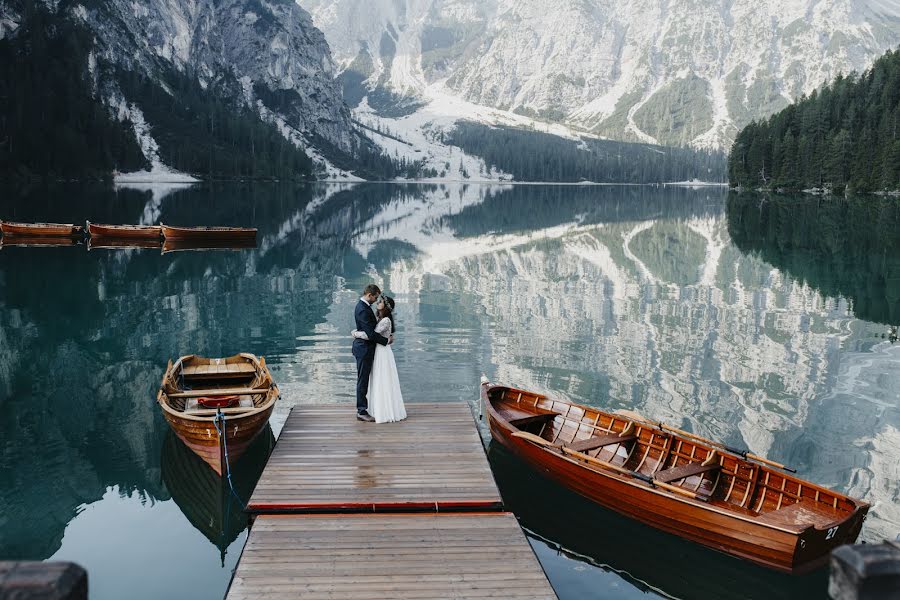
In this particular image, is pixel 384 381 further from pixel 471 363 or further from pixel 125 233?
pixel 125 233

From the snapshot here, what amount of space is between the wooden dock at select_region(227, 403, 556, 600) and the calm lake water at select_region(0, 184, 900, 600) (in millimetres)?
1533

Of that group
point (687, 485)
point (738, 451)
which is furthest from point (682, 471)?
point (738, 451)

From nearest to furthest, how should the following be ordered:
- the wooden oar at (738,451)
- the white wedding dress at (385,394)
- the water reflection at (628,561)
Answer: the water reflection at (628,561) < the wooden oar at (738,451) < the white wedding dress at (385,394)

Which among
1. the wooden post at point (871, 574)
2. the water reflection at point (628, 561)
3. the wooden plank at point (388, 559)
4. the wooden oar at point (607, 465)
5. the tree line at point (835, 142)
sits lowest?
the water reflection at point (628, 561)

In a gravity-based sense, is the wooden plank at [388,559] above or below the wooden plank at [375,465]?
below

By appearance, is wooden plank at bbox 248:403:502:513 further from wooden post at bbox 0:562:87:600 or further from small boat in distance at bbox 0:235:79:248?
small boat in distance at bbox 0:235:79:248

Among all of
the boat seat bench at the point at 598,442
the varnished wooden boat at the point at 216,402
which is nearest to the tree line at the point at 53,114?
the varnished wooden boat at the point at 216,402

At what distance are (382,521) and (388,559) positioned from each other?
54.9 inches

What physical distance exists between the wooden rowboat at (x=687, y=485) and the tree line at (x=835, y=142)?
461 feet

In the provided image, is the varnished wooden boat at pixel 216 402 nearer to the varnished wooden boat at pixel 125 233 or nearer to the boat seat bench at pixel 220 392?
the boat seat bench at pixel 220 392

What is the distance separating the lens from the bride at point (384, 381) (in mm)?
17297

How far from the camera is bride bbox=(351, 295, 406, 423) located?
681 inches

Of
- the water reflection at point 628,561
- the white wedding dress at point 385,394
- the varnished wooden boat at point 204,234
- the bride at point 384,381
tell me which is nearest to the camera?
the water reflection at point 628,561

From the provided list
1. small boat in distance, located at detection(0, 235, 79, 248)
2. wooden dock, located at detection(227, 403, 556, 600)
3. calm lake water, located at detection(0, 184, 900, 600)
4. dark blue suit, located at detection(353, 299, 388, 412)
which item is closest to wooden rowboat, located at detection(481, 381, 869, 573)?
calm lake water, located at detection(0, 184, 900, 600)
